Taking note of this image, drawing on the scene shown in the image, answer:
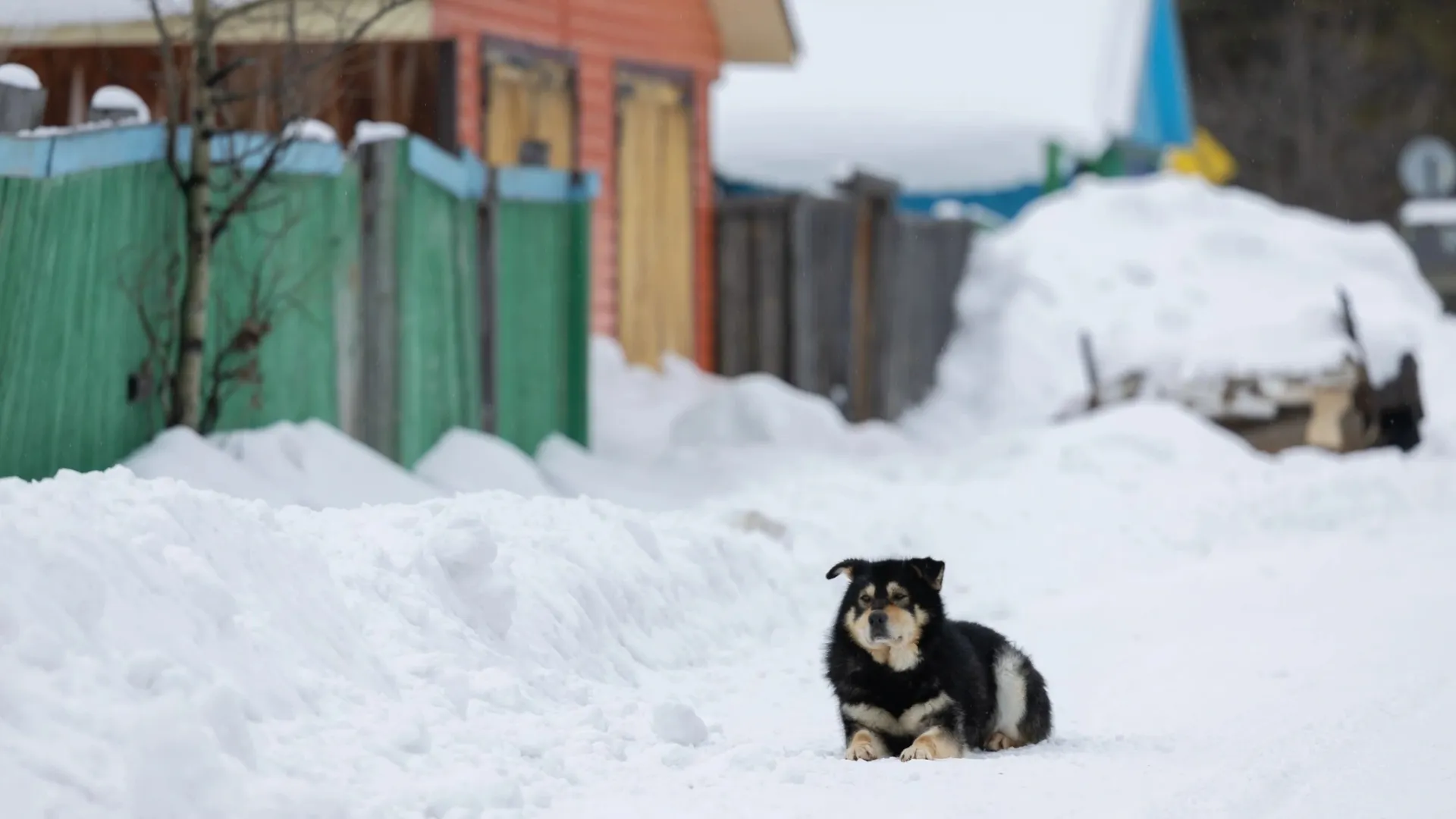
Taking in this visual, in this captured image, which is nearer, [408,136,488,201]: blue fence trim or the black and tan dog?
the black and tan dog

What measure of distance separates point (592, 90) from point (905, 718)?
41.6 ft

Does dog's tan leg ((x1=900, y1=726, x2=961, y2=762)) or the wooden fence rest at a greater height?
dog's tan leg ((x1=900, y1=726, x2=961, y2=762))

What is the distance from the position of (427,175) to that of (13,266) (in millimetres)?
4074

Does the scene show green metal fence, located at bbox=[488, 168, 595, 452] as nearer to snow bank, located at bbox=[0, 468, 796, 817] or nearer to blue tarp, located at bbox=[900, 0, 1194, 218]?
snow bank, located at bbox=[0, 468, 796, 817]

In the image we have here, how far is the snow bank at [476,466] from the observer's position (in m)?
Result: 12.8

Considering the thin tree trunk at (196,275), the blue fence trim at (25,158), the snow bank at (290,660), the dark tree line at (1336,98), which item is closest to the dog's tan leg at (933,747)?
the snow bank at (290,660)

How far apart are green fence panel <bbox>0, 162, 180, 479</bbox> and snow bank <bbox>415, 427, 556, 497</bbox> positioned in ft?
7.88

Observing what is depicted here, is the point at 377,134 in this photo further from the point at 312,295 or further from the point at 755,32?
the point at 755,32

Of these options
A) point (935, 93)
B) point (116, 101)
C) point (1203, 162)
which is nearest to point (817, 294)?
point (116, 101)

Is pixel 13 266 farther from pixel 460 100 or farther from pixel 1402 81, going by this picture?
pixel 1402 81

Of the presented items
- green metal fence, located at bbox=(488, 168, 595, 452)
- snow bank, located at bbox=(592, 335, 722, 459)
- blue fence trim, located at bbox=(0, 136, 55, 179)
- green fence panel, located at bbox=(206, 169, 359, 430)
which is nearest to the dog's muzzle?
blue fence trim, located at bbox=(0, 136, 55, 179)

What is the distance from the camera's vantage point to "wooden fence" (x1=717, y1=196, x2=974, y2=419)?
19.9 metres

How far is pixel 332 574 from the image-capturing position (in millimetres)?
7988

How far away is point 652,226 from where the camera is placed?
2030 cm
